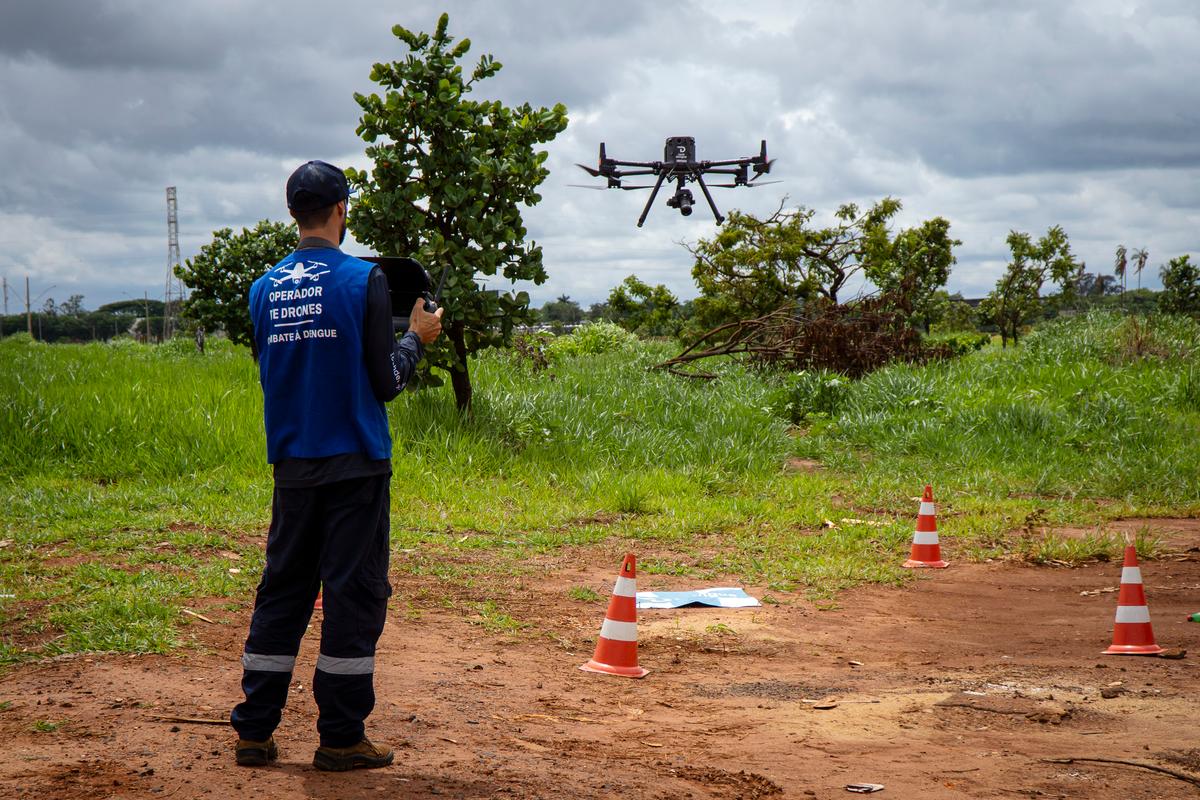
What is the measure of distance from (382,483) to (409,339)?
22.6 inches

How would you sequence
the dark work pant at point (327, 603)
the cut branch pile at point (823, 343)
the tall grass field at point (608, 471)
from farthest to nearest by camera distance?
1. the cut branch pile at point (823, 343)
2. the tall grass field at point (608, 471)
3. the dark work pant at point (327, 603)

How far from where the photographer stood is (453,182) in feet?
38.7

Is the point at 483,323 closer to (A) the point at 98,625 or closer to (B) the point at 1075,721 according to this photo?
(A) the point at 98,625

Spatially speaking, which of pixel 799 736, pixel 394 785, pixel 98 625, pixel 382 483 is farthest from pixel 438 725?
pixel 98 625

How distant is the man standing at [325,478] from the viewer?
3.67 m

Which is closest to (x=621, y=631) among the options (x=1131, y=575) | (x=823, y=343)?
(x=1131, y=575)

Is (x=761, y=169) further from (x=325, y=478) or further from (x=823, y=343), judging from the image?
(x=325, y=478)

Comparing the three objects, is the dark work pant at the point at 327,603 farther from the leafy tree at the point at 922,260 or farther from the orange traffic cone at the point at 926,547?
the leafy tree at the point at 922,260

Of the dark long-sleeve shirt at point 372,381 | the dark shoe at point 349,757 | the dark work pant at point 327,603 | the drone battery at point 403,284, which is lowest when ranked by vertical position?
the dark shoe at point 349,757

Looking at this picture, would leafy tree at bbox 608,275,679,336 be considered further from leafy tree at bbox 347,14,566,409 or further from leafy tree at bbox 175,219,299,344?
leafy tree at bbox 347,14,566,409

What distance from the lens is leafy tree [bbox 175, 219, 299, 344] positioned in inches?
1215

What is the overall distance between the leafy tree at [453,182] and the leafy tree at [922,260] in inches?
798

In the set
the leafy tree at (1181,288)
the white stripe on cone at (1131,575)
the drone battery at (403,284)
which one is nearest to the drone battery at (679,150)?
the white stripe on cone at (1131,575)

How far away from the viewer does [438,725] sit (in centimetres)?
436
